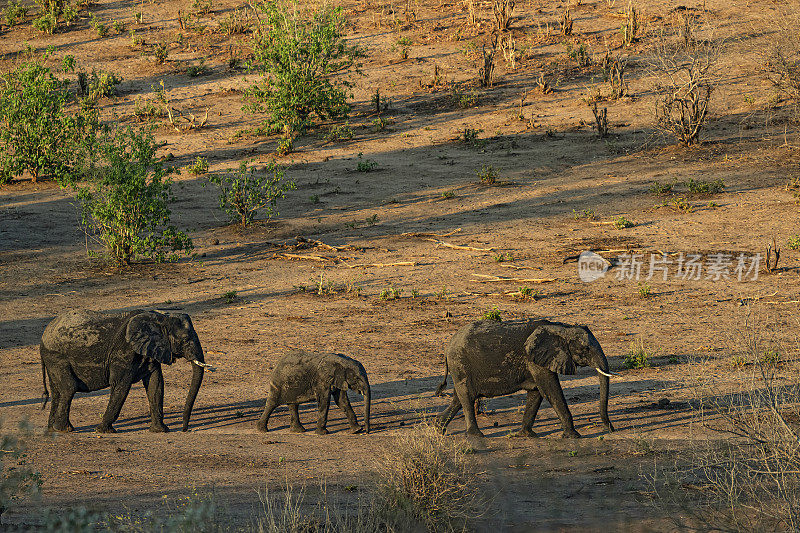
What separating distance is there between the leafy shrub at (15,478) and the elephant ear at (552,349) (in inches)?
205

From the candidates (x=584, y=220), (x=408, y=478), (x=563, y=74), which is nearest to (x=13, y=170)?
(x=584, y=220)

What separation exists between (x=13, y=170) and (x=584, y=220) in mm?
14648

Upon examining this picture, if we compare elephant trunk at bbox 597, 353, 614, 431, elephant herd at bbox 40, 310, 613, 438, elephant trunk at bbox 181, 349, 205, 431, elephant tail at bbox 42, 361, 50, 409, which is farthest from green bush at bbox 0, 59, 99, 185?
elephant trunk at bbox 597, 353, 614, 431

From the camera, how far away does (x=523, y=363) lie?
420 inches

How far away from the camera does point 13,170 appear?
24.7m

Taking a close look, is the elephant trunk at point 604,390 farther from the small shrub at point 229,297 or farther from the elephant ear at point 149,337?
the small shrub at point 229,297

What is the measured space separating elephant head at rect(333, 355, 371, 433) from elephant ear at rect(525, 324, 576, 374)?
1895 millimetres

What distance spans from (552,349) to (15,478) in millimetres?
5589

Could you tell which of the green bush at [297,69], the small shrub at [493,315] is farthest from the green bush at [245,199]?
the small shrub at [493,315]

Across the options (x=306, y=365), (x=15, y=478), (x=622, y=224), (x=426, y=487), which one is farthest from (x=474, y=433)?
(x=622, y=224)

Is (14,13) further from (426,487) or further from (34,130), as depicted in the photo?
(426,487)

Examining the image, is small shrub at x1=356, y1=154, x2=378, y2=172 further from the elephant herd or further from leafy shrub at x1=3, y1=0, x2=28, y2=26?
leafy shrub at x1=3, y1=0, x2=28, y2=26

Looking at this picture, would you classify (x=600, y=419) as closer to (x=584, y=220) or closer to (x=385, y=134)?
(x=584, y=220)

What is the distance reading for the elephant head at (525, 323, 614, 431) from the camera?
412 inches
